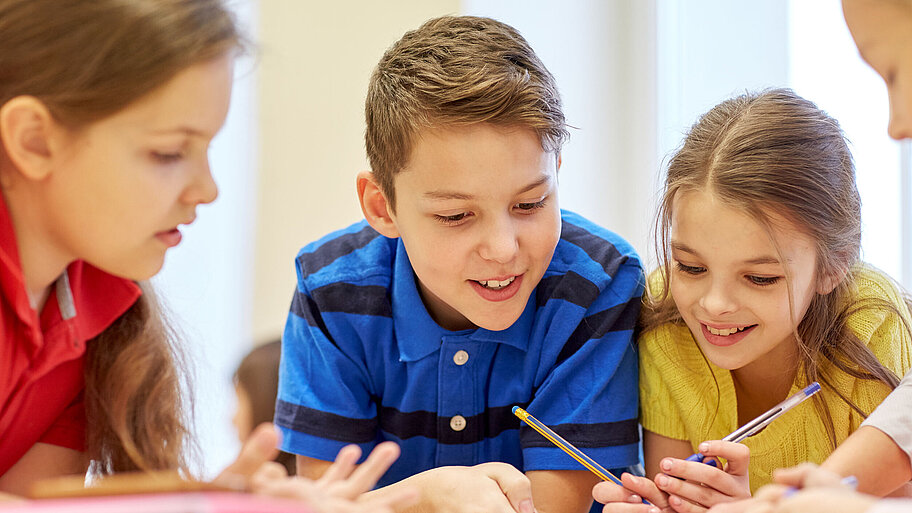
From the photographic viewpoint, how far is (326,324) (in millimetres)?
1013

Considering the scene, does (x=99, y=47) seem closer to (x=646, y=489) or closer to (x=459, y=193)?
(x=459, y=193)

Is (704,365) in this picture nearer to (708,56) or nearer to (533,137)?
(533,137)

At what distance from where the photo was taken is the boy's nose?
87 centimetres

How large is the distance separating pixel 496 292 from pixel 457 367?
105mm

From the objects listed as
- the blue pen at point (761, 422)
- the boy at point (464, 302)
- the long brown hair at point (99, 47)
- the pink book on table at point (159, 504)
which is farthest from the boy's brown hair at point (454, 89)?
the pink book on table at point (159, 504)

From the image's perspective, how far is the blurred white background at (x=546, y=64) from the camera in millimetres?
1720

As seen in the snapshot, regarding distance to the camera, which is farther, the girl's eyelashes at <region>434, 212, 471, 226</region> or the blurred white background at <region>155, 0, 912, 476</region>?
the blurred white background at <region>155, 0, 912, 476</region>

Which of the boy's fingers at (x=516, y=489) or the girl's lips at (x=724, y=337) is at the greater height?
the girl's lips at (x=724, y=337)

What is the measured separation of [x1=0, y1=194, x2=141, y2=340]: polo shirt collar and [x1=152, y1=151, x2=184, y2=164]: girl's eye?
0.14m

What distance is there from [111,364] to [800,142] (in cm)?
70

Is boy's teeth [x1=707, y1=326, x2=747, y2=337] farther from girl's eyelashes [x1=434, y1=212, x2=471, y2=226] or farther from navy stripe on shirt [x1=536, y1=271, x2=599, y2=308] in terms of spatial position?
girl's eyelashes [x1=434, y1=212, x2=471, y2=226]

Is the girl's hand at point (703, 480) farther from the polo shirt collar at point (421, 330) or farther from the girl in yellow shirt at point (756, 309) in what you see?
the polo shirt collar at point (421, 330)

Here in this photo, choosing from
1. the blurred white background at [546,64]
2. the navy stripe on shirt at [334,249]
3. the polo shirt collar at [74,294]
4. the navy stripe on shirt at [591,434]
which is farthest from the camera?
the blurred white background at [546,64]

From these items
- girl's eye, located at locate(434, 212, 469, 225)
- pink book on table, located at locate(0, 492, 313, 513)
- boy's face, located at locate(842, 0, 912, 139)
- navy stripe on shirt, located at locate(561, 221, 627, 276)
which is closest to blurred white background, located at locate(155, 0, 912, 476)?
navy stripe on shirt, located at locate(561, 221, 627, 276)
